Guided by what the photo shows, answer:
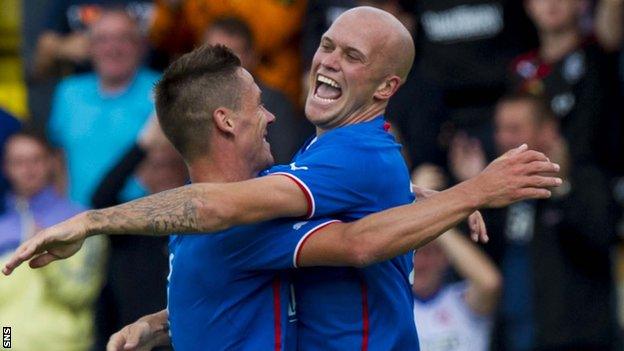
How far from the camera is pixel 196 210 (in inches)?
202

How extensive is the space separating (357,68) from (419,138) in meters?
3.86

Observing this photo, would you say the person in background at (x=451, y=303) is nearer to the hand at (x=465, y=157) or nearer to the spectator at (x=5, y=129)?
the hand at (x=465, y=157)

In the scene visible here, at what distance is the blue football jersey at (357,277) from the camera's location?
541cm

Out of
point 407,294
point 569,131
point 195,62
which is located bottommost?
point 407,294

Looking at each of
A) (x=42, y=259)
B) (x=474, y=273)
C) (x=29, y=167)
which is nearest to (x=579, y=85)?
(x=474, y=273)

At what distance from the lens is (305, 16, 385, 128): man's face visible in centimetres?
566

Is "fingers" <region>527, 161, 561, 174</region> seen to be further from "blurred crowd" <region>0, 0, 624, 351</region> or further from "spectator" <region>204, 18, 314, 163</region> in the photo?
"spectator" <region>204, 18, 314, 163</region>

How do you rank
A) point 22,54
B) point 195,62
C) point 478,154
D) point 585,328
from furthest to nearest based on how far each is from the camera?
point 22,54
point 478,154
point 585,328
point 195,62

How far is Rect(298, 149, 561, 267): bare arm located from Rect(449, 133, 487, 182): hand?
408 cm

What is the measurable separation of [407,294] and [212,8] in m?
4.56

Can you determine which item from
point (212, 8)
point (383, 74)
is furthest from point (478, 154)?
point (383, 74)

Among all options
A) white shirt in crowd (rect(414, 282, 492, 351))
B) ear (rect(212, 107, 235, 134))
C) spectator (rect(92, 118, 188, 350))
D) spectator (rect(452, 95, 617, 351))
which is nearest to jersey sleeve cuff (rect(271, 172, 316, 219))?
ear (rect(212, 107, 235, 134))

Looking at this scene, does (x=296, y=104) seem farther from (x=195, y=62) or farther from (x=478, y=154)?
(x=195, y=62)

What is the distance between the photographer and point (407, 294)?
566 cm
